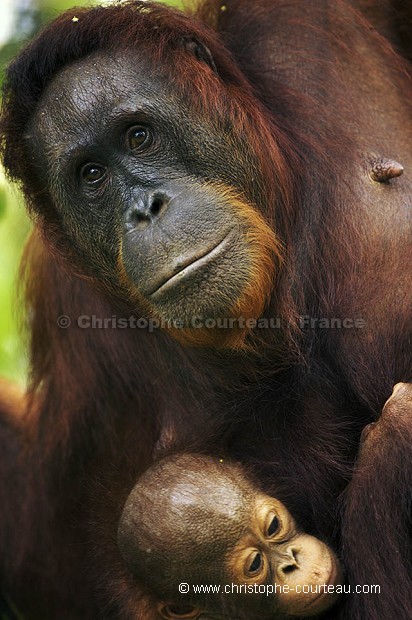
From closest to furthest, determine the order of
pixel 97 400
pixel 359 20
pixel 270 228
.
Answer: pixel 270 228, pixel 359 20, pixel 97 400

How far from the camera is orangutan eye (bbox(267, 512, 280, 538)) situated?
3.91m

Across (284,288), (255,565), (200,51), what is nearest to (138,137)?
(200,51)

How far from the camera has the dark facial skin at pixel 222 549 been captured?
3818mm

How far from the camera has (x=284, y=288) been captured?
3.99 m

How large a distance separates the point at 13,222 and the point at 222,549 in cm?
259

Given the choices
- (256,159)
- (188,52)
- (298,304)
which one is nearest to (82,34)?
(188,52)

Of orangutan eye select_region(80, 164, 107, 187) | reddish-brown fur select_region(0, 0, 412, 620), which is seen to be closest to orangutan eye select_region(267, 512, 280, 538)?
reddish-brown fur select_region(0, 0, 412, 620)

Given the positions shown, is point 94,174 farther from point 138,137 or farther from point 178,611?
point 178,611

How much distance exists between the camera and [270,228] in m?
3.92

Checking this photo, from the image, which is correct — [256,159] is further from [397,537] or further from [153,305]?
[397,537]

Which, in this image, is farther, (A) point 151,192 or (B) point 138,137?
(B) point 138,137

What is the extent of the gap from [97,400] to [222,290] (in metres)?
1.28

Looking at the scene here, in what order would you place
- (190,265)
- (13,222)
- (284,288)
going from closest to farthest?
(190,265) → (284,288) → (13,222)

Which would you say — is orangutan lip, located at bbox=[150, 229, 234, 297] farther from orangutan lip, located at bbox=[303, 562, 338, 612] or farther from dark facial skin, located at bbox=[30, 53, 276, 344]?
orangutan lip, located at bbox=[303, 562, 338, 612]
